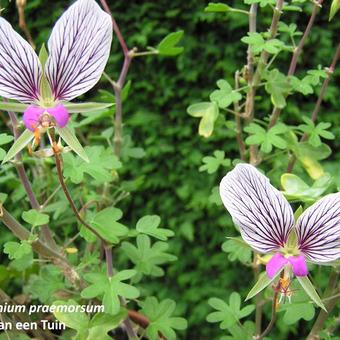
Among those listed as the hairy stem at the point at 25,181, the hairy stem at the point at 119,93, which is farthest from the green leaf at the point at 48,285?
the hairy stem at the point at 119,93

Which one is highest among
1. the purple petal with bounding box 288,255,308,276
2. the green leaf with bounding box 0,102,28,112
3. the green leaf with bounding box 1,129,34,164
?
the green leaf with bounding box 0,102,28,112

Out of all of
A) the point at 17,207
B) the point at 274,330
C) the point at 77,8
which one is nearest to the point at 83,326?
the point at 77,8

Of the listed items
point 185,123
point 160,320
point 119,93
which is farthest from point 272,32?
point 185,123

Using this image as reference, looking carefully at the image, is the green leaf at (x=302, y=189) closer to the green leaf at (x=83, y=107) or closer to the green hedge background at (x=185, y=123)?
the green leaf at (x=83, y=107)

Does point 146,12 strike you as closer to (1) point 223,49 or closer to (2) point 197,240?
(1) point 223,49

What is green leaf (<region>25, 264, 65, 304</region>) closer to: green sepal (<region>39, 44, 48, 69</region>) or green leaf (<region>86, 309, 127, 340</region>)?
green leaf (<region>86, 309, 127, 340</region>)

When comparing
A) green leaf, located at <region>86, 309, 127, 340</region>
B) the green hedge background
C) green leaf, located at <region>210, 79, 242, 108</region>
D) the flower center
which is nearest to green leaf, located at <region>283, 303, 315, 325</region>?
green leaf, located at <region>86, 309, 127, 340</region>
